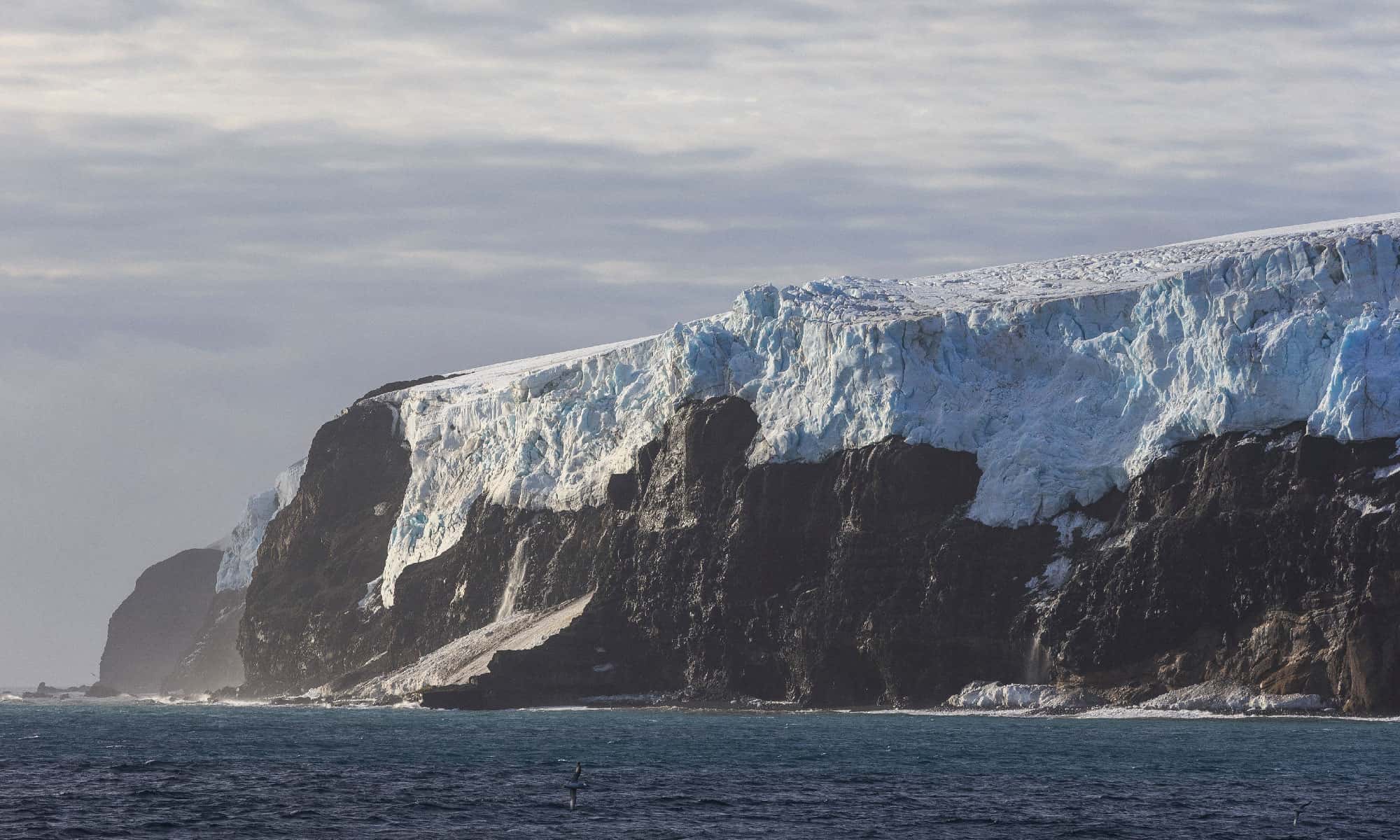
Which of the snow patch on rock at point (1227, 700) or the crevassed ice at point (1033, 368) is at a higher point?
the crevassed ice at point (1033, 368)

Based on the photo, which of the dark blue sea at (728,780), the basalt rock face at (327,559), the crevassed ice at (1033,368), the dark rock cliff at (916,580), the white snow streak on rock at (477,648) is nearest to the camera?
the dark blue sea at (728,780)

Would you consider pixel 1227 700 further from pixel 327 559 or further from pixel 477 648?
pixel 327 559

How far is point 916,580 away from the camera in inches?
4892

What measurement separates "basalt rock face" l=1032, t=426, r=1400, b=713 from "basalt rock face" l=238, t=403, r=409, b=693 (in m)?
78.9

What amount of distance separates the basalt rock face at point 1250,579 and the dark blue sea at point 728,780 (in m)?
5.71

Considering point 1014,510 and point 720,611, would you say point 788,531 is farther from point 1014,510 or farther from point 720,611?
point 1014,510

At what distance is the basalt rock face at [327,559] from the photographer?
6993 inches

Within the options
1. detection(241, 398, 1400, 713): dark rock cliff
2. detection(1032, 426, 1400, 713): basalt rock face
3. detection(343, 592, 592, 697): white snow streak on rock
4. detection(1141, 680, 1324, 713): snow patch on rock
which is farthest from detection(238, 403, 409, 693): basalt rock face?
detection(1141, 680, 1324, 713): snow patch on rock

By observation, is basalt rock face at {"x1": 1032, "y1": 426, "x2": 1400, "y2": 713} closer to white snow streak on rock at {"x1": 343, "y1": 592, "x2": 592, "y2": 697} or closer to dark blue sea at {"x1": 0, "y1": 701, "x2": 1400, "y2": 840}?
dark blue sea at {"x1": 0, "y1": 701, "x2": 1400, "y2": 840}

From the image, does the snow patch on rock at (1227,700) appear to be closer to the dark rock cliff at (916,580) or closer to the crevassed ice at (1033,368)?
the dark rock cliff at (916,580)

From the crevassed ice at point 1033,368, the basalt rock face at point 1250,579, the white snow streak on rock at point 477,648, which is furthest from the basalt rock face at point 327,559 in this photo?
the basalt rock face at point 1250,579

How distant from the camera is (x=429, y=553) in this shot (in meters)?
169

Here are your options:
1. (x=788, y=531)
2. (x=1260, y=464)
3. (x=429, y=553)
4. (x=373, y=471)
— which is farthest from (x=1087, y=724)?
(x=373, y=471)

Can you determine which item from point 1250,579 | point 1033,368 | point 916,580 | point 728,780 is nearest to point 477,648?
point 916,580
